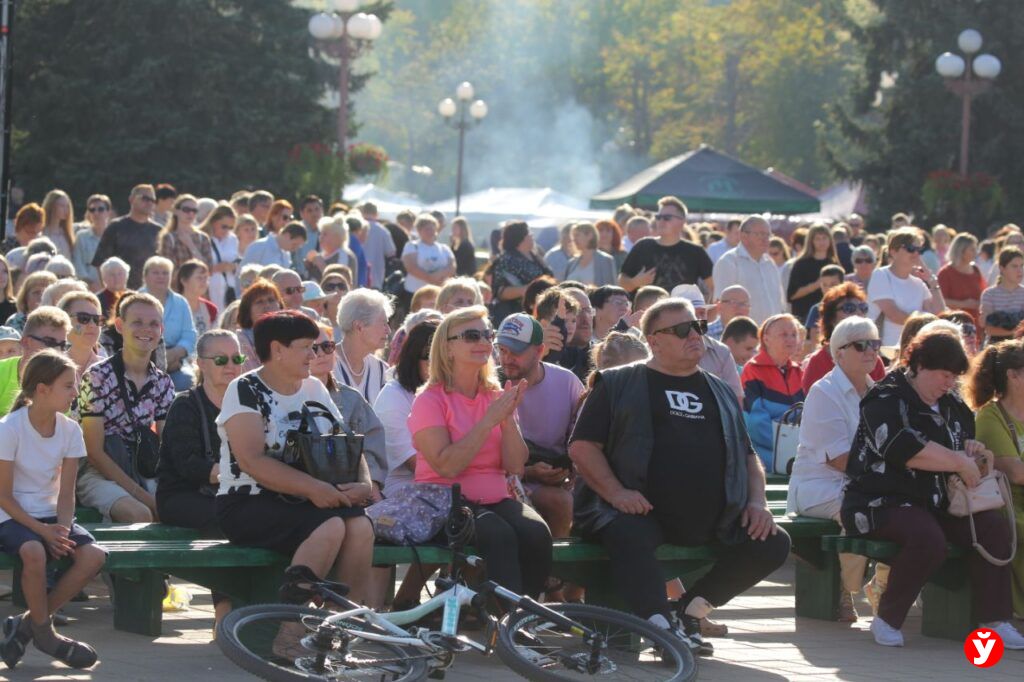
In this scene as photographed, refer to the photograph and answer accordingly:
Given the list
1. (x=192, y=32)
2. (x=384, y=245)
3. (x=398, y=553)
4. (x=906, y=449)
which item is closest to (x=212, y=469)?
(x=398, y=553)

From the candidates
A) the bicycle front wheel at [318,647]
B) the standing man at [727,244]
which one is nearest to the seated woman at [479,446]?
the bicycle front wheel at [318,647]

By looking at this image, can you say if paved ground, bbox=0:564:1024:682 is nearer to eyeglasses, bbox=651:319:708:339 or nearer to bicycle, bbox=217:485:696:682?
bicycle, bbox=217:485:696:682

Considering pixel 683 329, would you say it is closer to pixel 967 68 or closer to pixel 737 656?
pixel 737 656

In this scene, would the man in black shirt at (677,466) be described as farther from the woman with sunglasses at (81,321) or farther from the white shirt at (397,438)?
the woman with sunglasses at (81,321)

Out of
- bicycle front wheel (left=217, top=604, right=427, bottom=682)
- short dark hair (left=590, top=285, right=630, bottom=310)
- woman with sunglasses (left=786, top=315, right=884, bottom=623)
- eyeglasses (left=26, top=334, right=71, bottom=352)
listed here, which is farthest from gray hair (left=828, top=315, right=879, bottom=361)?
eyeglasses (left=26, top=334, right=71, bottom=352)

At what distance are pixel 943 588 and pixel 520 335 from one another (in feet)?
7.67

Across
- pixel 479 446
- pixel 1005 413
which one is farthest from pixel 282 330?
pixel 1005 413

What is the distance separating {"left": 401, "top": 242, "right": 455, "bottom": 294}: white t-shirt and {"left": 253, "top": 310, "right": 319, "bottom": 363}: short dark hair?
10.9 m

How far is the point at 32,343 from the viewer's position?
8.74 meters

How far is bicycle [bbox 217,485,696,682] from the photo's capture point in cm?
634

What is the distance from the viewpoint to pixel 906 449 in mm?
8117

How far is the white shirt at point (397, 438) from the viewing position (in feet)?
27.4

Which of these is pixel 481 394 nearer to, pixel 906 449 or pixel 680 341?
pixel 680 341

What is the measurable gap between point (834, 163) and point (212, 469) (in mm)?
35744
